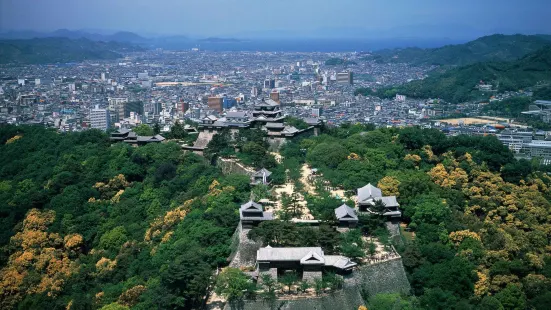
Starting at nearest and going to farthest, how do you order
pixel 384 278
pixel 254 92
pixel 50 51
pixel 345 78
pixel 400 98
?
pixel 384 278, pixel 400 98, pixel 254 92, pixel 345 78, pixel 50 51

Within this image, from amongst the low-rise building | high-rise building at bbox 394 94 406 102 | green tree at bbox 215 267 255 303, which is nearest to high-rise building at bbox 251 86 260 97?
high-rise building at bbox 394 94 406 102

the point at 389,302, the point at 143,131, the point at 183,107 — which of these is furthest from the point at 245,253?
the point at 183,107

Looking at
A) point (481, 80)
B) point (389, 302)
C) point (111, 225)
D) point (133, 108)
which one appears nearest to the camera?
point (389, 302)

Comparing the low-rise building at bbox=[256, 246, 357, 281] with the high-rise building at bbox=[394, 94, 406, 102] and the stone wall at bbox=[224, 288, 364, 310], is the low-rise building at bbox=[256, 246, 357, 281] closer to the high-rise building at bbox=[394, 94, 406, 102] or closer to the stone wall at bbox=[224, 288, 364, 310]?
the stone wall at bbox=[224, 288, 364, 310]

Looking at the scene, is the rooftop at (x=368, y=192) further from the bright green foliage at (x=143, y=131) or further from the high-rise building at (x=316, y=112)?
the high-rise building at (x=316, y=112)

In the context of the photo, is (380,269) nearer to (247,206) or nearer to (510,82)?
(247,206)

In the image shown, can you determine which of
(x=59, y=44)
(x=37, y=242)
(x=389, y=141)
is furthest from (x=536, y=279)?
(x=59, y=44)

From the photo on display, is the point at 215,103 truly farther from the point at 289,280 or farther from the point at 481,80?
the point at 289,280
